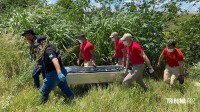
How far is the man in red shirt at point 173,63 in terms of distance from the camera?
28.1 feet

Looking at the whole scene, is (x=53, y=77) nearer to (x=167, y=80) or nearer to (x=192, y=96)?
(x=192, y=96)

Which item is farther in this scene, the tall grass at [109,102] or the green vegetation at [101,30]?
the green vegetation at [101,30]

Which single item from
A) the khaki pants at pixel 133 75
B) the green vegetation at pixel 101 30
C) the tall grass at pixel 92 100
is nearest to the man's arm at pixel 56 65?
the tall grass at pixel 92 100

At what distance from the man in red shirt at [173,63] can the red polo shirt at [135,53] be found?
1.20 meters

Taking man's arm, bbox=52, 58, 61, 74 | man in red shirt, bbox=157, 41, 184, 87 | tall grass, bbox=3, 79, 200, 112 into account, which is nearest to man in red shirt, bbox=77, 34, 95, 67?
man in red shirt, bbox=157, 41, 184, 87

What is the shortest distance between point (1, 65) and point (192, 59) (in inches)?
277

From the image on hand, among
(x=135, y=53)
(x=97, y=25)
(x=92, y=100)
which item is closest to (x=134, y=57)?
(x=135, y=53)

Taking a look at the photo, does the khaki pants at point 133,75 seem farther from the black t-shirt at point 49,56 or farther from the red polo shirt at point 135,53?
the black t-shirt at point 49,56

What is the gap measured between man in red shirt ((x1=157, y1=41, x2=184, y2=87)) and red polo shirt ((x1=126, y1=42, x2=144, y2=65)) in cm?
120

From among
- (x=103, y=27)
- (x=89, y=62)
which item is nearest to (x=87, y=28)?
(x=103, y=27)

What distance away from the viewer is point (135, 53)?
771 centimetres

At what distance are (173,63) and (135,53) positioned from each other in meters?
1.63

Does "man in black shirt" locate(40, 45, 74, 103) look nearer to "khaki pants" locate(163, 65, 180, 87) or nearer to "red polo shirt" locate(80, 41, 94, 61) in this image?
"red polo shirt" locate(80, 41, 94, 61)

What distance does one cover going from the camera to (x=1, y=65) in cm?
818
